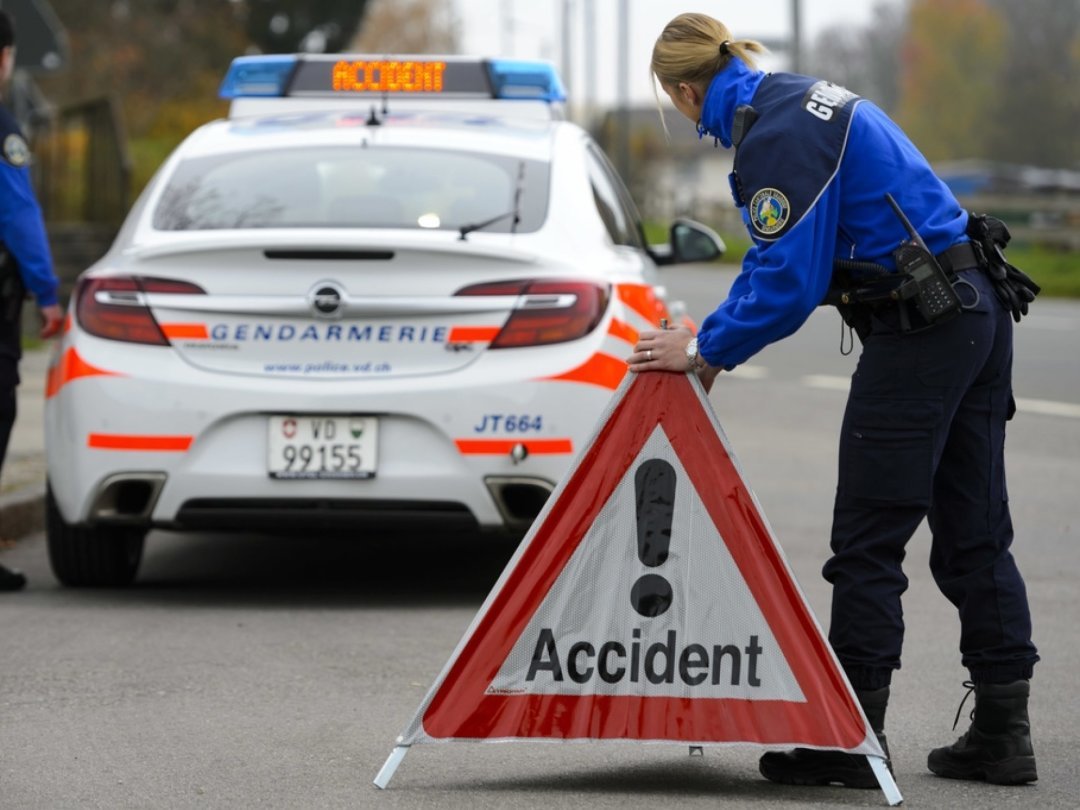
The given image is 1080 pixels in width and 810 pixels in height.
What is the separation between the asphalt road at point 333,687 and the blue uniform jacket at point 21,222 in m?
1.02

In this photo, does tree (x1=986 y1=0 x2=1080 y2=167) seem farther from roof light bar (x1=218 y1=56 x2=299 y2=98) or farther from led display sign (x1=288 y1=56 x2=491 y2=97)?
roof light bar (x1=218 y1=56 x2=299 y2=98)

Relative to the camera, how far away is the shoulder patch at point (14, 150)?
23.9ft

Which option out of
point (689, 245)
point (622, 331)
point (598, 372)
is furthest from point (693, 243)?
point (598, 372)

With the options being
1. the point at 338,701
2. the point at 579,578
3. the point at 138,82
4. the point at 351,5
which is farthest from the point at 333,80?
the point at 351,5

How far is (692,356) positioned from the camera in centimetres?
447

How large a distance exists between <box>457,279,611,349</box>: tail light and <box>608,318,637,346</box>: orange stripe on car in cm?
8

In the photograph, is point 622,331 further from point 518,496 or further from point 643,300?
point 518,496

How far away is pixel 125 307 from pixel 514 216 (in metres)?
1.25

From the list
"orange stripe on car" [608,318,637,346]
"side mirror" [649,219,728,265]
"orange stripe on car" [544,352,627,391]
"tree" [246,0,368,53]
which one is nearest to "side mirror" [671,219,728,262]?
"side mirror" [649,219,728,265]

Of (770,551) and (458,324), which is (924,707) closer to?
(770,551)

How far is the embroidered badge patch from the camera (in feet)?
14.3

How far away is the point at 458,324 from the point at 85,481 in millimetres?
1237

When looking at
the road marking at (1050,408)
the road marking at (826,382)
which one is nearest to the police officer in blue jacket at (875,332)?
the road marking at (1050,408)

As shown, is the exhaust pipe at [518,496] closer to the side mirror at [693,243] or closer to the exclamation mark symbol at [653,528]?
the side mirror at [693,243]
